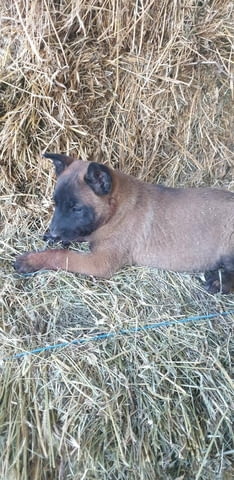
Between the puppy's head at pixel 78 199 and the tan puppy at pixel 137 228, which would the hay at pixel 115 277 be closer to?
the tan puppy at pixel 137 228

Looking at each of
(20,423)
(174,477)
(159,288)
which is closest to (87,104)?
(159,288)

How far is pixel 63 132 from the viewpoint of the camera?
3.64 m

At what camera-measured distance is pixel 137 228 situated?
3.38 metres

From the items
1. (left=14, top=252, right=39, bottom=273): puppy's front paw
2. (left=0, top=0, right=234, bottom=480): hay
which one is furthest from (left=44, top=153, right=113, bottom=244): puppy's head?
(left=0, top=0, right=234, bottom=480): hay

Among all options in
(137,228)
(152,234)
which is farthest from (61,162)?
(152,234)

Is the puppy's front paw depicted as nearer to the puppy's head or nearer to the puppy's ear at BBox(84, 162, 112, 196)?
the puppy's head

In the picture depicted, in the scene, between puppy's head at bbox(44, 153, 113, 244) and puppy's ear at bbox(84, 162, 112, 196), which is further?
puppy's head at bbox(44, 153, 113, 244)

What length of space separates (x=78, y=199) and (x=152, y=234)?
620 mm

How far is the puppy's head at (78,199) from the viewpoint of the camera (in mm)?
3102

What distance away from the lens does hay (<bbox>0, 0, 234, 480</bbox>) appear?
7.80 feet

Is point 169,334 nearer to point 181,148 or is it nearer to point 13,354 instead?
point 13,354

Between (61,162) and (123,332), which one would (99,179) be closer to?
(61,162)

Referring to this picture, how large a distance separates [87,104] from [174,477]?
2.63 meters

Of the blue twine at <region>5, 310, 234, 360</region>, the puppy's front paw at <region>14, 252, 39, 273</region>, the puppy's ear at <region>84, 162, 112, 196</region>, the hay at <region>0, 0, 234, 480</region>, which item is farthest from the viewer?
the puppy's front paw at <region>14, 252, 39, 273</region>
